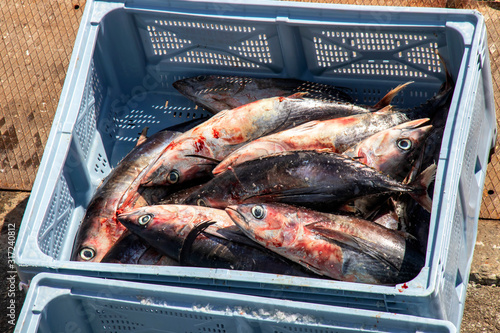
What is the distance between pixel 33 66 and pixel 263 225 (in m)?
2.86

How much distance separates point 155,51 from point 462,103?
2112 millimetres

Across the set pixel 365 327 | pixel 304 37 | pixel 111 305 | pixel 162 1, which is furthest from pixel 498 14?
pixel 111 305

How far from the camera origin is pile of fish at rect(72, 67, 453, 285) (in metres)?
2.79

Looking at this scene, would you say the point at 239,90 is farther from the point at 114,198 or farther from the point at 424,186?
the point at 424,186

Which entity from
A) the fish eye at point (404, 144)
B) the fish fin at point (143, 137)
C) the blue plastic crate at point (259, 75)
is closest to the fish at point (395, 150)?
the fish eye at point (404, 144)

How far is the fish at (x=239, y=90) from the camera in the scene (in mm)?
3686

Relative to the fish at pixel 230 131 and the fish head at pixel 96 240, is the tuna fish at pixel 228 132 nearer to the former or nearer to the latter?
the fish at pixel 230 131

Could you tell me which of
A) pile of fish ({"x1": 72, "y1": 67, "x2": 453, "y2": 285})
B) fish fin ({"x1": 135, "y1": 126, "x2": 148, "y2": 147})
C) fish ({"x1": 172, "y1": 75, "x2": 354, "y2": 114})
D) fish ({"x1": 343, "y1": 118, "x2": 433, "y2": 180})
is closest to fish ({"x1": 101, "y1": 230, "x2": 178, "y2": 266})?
pile of fish ({"x1": 72, "y1": 67, "x2": 453, "y2": 285})

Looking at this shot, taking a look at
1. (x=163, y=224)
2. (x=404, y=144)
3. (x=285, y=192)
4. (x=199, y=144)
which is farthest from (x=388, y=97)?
(x=163, y=224)

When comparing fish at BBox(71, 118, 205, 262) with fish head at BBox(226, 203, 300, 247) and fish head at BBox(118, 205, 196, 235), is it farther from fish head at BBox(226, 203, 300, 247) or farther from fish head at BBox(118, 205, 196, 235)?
fish head at BBox(226, 203, 300, 247)

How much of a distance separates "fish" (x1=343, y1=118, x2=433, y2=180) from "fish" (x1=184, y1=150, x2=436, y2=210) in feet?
0.60

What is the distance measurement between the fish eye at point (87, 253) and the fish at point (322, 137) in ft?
2.74

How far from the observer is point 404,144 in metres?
3.06

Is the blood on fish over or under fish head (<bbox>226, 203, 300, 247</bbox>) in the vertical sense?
over
